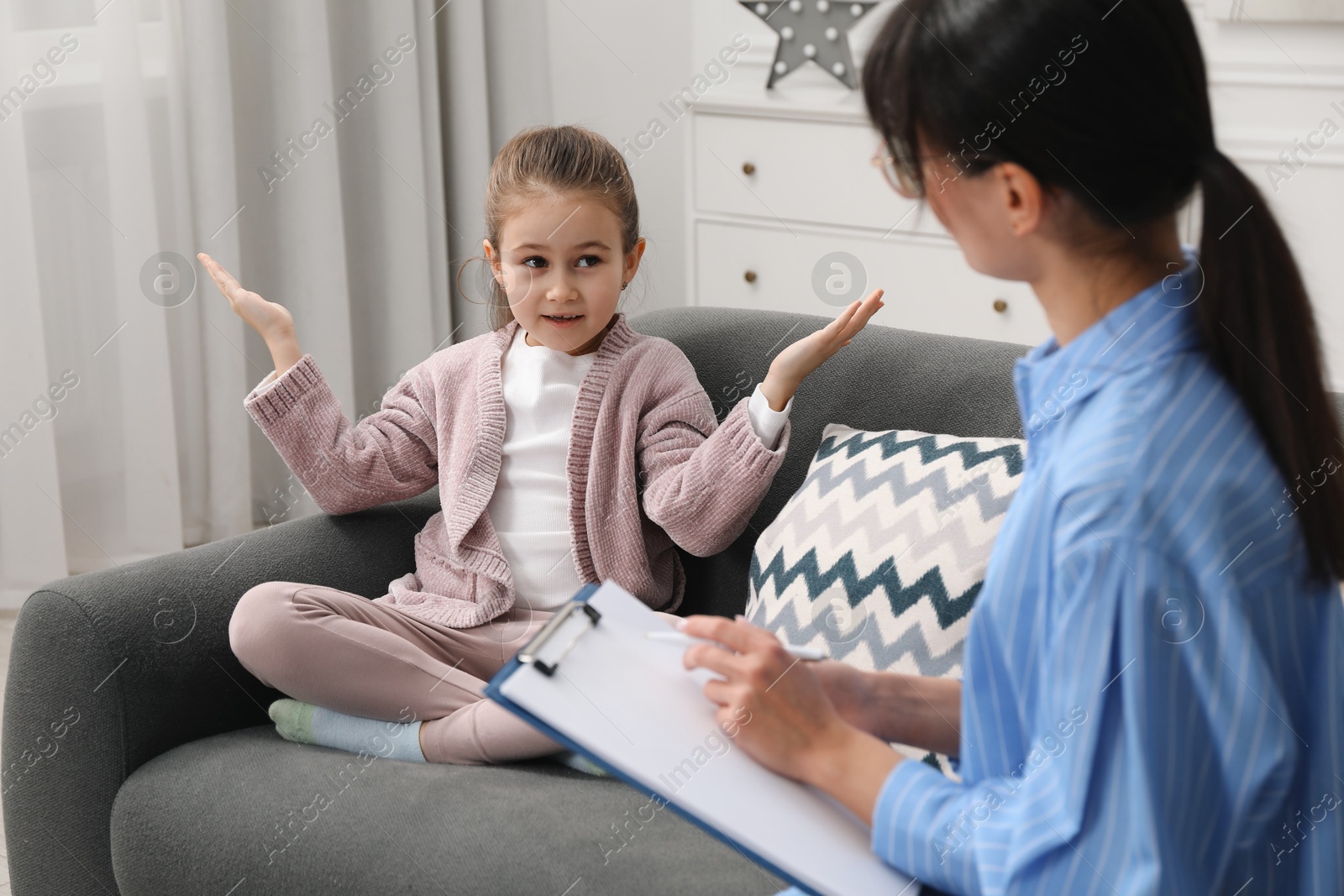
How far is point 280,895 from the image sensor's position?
1276 millimetres

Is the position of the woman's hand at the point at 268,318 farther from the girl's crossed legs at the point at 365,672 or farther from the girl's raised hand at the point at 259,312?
the girl's crossed legs at the point at 365,672

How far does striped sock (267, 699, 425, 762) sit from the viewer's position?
1.46 m

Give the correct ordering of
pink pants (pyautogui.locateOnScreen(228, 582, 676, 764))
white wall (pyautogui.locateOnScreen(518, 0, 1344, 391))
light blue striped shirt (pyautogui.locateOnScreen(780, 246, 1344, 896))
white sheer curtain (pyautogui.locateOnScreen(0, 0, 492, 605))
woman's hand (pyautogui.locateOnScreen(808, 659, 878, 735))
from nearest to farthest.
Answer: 1. light blue striped shirt (pyautogui.locateOnScreen(780, 246, 1344, 896))
2. woman's hand (pyautogui.locateOnScreen(808, 659, 878, 735))
3. pink pants (pyautogui.locateOnScreen(228, 582, 676, 764))
4. white wall (pyautogui.locateOnScreen(518, 0, 1344, 391))
5. white sheer curtain (pyautogui.locateOnScreen(0, 0, 492, 605))

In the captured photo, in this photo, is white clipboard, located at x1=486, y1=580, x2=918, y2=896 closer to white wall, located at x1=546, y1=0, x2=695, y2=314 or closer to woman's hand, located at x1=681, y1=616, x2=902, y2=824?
woman's hand, located at x1=681, y1=616, x2=902, y2=824

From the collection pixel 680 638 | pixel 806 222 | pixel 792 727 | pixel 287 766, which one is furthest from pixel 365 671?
pixel 806 222

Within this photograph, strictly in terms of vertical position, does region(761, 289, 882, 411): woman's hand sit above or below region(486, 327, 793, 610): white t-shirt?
above

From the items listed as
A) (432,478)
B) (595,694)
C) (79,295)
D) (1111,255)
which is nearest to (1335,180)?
(432,478)

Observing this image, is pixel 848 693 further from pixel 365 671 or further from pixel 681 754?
pixel 365 671

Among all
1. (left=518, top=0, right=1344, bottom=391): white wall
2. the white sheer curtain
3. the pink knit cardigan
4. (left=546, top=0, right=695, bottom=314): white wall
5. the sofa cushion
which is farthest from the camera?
(left=546, top=0, right=695, bottom=314): white wall

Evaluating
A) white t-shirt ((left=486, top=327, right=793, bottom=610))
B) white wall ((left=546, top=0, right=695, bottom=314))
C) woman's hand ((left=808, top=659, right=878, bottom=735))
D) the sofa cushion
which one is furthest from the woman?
white wall ((left=546, top=0, right=695, bottom=314))

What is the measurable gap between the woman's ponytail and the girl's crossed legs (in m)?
0.89

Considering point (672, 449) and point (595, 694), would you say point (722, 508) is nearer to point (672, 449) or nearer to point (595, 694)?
point (672, 449)

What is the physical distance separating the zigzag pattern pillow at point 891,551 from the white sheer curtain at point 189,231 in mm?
1775

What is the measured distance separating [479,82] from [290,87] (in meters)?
0.51
